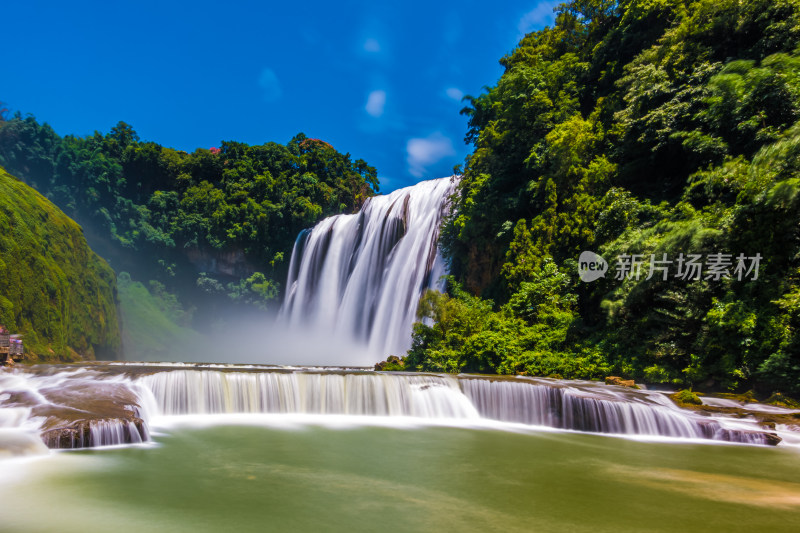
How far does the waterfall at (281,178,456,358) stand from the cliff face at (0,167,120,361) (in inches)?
442

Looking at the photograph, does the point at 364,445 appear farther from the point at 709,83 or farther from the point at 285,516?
the point at 709,83

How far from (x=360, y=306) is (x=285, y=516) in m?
22.5

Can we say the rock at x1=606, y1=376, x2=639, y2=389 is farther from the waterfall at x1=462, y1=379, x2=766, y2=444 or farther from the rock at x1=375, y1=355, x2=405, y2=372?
the rock at x1=375, y1=355, x2=405, y2=372

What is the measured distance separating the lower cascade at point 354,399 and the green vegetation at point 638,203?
2.17 metres

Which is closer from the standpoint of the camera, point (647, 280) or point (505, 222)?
point (647, 280)

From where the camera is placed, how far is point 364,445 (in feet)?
25.6

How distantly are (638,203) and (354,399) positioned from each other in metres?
9.11

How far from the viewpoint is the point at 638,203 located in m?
13.7

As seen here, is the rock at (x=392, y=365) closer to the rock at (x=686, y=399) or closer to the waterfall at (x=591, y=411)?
the waterfall at (x=591, y=411)

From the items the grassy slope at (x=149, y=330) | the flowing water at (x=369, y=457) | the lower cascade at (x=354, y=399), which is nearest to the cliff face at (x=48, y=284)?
the grassy slope at (x=149, y=330)

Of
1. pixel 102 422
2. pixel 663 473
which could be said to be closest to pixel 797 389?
pixel 663 473

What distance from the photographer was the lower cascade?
8406mm

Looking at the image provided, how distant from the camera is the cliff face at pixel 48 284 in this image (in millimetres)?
18938

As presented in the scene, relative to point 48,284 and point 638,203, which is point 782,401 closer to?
point 638,203
